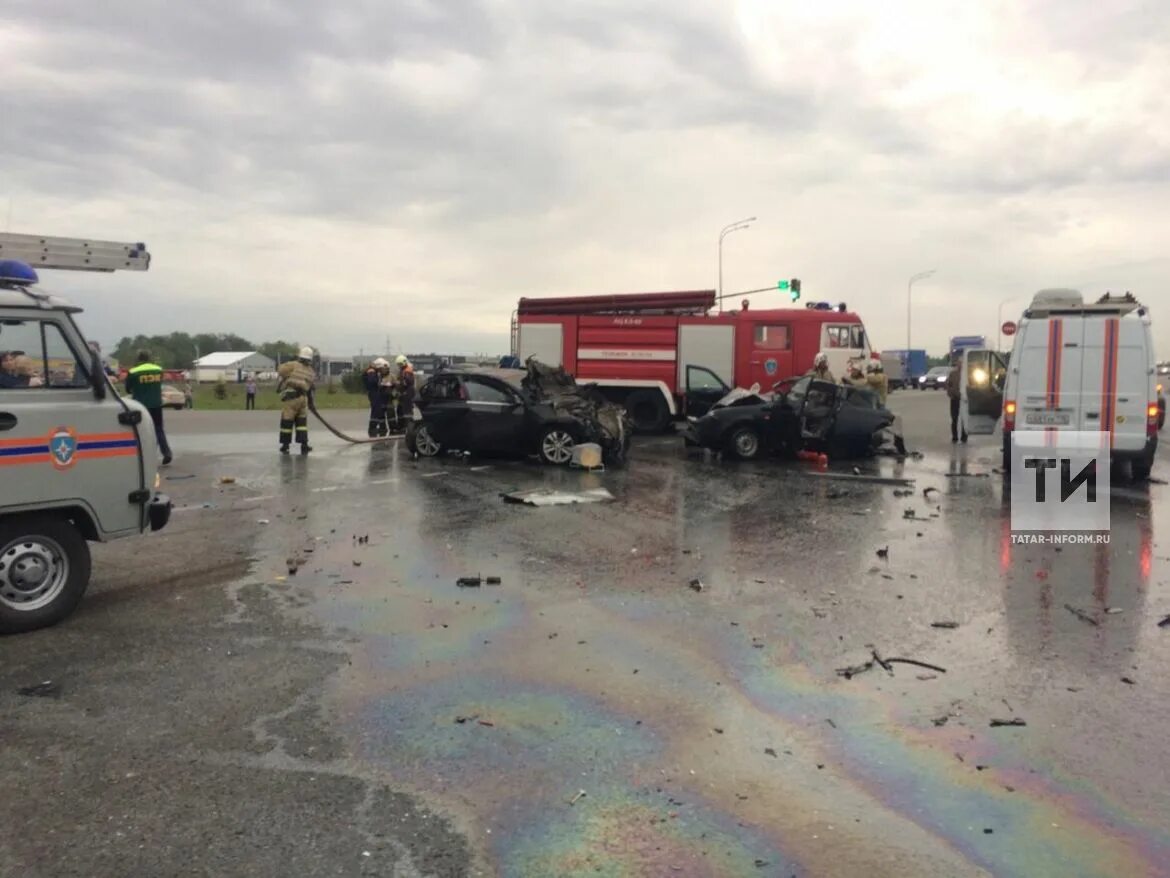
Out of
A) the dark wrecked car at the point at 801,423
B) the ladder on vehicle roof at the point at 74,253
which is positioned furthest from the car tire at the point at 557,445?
the ladder on vehicle roof at the point at 74,253

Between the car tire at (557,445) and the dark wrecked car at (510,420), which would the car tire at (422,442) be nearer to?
the dark wrecked car at (510,420)

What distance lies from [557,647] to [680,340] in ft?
51.3

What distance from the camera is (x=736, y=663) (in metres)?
5.06

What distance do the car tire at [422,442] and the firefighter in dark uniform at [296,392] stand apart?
1.90m

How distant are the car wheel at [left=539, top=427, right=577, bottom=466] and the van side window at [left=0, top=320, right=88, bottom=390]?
8.33 m

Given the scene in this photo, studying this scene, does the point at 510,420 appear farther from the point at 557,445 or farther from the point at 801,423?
the point at 801,423

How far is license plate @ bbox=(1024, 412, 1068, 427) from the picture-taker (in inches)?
467

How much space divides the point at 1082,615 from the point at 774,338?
14.6 metres

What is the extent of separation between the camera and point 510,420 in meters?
13.8

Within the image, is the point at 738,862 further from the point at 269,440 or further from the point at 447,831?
the point at 269,440

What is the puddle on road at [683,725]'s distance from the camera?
319 centimetres

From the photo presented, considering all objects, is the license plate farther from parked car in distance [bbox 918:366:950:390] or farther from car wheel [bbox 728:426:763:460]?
parked car in distance [bbox 918:366:950:390]

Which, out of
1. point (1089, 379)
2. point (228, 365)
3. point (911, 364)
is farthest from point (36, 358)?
point (228, 365)

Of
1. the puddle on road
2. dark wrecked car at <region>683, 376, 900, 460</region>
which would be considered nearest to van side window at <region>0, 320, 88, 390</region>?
the puddle on road
